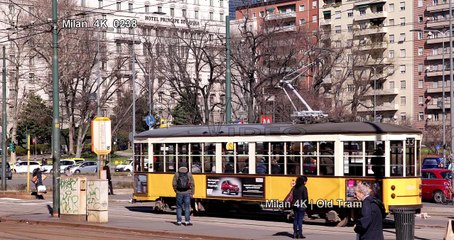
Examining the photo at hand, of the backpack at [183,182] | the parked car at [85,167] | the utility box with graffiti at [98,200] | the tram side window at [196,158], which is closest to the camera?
the backpack at [183,182]

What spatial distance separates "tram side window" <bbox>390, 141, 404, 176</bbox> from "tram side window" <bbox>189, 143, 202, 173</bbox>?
6.40 metres

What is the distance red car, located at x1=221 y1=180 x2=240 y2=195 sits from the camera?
25.9 m

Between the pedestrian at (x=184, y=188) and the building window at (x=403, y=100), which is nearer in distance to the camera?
the pedestrian at (x=184, y=188)

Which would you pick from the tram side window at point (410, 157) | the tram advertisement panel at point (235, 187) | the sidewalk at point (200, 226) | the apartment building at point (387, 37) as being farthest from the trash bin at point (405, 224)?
the apartment building at point (387, 37)

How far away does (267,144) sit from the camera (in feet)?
83.0

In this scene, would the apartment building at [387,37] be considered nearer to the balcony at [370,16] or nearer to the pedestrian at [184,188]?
the balcony at [370,16]

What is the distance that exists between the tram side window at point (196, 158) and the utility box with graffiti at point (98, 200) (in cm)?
372

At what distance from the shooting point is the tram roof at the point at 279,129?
76.8 ft

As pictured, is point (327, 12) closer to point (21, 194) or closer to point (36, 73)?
point (36, 73)

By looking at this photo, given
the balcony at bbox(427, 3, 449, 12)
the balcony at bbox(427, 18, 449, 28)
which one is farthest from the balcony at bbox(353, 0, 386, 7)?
the balcony at bbox(427, 18, 449, 28)

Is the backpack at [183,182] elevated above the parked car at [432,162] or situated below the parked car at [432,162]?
above

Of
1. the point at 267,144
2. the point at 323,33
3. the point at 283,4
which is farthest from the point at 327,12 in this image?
Result: the point at 267,144

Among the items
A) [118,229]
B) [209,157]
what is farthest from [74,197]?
[209,157]

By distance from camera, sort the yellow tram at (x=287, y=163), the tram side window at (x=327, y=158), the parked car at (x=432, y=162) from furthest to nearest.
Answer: the parked car at (x=432, y=162) → the tram side window at (x=327, y=158) → the yellow tram at (x=287, y=163)
